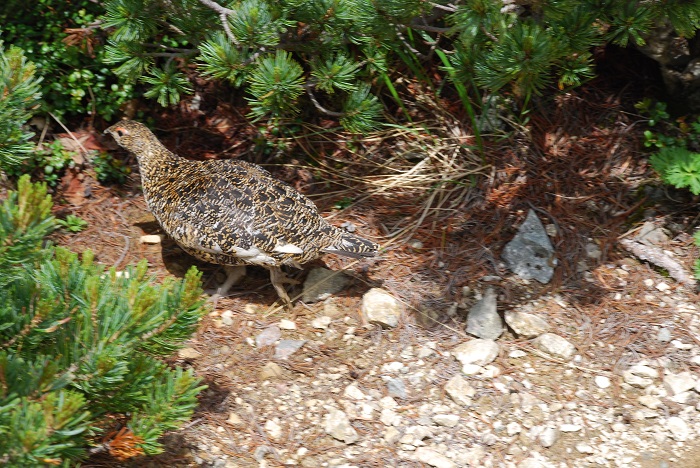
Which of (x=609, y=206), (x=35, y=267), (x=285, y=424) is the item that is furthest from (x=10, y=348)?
(x=609, y=206)

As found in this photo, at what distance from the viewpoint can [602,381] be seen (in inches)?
153

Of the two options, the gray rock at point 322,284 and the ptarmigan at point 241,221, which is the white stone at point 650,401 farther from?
the gray rock at point 322,284

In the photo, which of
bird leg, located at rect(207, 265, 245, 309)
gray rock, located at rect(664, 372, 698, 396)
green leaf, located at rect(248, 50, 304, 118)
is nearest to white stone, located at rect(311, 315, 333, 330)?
bird leg, located at rect(207, 265, 245, 309)

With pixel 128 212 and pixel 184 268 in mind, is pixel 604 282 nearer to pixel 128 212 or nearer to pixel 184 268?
pixel 184 268

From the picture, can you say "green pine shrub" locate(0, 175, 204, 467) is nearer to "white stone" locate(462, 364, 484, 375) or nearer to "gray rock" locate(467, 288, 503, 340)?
"white stone" locate(462, 364, 484, 375)

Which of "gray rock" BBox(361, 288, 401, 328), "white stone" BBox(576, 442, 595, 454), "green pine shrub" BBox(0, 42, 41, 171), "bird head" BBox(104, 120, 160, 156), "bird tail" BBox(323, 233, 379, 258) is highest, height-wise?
"green pine shrub" BBox(0, 42, 41, 171)

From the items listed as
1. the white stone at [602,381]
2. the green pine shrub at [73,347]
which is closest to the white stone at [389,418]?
the white stone at [602,381]

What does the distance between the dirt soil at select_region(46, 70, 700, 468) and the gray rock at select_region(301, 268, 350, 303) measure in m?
0.06

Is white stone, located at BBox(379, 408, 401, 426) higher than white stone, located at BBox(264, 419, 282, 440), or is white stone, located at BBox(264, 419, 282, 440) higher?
white stone, located at BBox(379, 408, 401, 426)

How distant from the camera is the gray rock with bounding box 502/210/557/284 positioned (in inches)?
173

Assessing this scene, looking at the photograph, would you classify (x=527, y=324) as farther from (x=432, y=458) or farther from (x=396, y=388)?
(x=432, y=458)

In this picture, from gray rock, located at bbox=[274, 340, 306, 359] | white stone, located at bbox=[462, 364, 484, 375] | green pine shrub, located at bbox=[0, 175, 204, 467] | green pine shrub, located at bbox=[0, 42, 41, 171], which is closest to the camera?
green pine shrub, located at bbox=[0, 175, 204, 467]

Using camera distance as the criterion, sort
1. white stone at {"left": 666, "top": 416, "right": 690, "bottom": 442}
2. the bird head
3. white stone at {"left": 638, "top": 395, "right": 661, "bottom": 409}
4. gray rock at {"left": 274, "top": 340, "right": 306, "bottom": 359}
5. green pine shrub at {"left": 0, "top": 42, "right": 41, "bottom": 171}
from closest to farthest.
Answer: green pine shrub at {"left": 0, "top": 42, "right": 41, "bottom": 171}, white stone at {"left": 666, "top": 416, "right": 690, "bottom": 442}, white stone at {"left": 638, "top": 395, "right": 661, "bottom": 409}, gray rock at {"left": 274, "top": 340, "right": 306, "bottom": 359}, the bird head

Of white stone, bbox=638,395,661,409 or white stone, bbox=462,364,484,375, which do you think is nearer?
white stone, bbox=638,395,661,409
